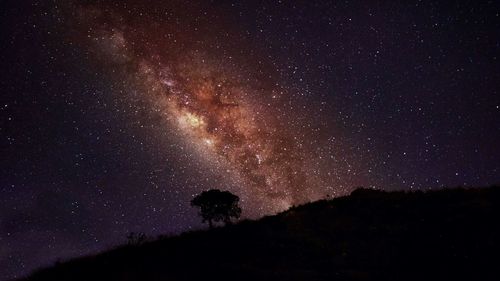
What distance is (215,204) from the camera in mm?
43688

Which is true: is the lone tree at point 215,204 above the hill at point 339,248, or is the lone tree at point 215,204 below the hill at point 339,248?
above

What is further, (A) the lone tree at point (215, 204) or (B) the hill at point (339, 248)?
(A) the lone tree at point (215, 204)

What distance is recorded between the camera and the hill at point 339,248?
14.0m

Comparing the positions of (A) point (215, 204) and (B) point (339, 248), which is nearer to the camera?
(B) point (339, 248)

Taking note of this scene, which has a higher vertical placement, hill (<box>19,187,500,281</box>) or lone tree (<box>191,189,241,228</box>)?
lone tree (<box>191,189,241,228</box>)

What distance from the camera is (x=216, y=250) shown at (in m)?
16.5

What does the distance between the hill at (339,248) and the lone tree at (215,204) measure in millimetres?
23247

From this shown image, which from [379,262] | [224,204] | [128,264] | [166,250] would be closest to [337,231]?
[379,262]

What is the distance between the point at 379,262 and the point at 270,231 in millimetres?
4819

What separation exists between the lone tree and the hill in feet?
76.3

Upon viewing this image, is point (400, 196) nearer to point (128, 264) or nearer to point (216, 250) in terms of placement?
point (216, 250)

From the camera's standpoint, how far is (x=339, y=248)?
16234mm

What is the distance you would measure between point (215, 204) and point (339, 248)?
92.7ft

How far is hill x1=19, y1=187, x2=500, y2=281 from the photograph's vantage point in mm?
13992
